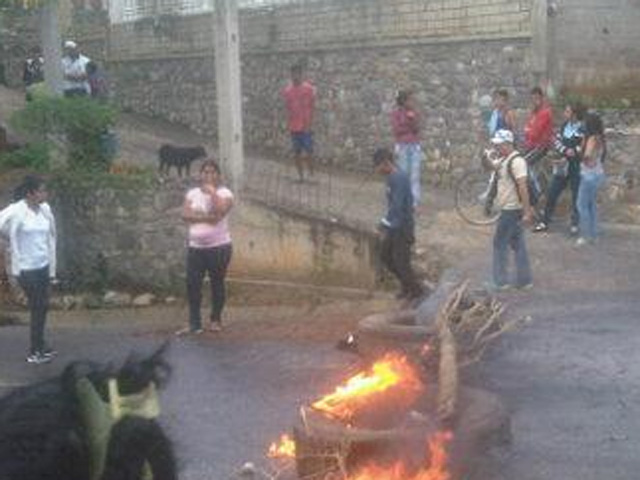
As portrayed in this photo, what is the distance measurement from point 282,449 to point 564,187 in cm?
834

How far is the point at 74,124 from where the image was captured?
14945mm

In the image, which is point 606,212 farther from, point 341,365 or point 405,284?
point 341,365

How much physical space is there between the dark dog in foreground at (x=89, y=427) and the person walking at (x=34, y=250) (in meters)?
8.57

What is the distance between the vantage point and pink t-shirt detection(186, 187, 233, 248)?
480 inches

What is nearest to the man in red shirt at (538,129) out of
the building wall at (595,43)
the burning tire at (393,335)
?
the building wall at (595,43)

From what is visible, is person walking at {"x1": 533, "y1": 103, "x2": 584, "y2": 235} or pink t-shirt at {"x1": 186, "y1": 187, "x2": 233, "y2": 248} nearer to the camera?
pink t-shirt at {"x1": 186, "y1": 187, "x2": 233, "y2": 248}

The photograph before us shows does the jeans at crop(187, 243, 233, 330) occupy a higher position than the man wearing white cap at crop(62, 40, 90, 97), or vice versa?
the man wearing white cap at crop(62, 40, 90, 97)

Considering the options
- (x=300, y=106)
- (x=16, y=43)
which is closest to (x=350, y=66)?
(x=300, y=106)

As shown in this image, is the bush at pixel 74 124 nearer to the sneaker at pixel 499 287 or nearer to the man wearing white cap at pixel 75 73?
the man wearing white cap at pixel 75 73

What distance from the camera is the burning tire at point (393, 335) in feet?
30.9

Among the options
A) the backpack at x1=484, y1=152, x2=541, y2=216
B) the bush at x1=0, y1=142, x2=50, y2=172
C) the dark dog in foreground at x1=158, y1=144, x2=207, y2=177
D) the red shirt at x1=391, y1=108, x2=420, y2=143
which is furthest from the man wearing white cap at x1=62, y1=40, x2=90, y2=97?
the backpack at x1=484, y1=152, x2=541, y2=216

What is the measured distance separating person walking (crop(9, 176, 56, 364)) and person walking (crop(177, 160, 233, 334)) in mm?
1475

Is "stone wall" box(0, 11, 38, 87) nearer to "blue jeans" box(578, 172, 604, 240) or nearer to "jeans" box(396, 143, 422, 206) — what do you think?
"jeans" box(396, 143, 422, 206)

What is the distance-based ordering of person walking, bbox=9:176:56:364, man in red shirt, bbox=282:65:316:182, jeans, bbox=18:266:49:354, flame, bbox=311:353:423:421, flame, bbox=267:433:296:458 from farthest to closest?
man in red shirt, bbox=282:65:316:182, jeans, bbox=18:266:49:354, person walking, bbox=9:176:56:364, flame, bbox=267:433:296:458, flame, bbox=311:353:423:421
